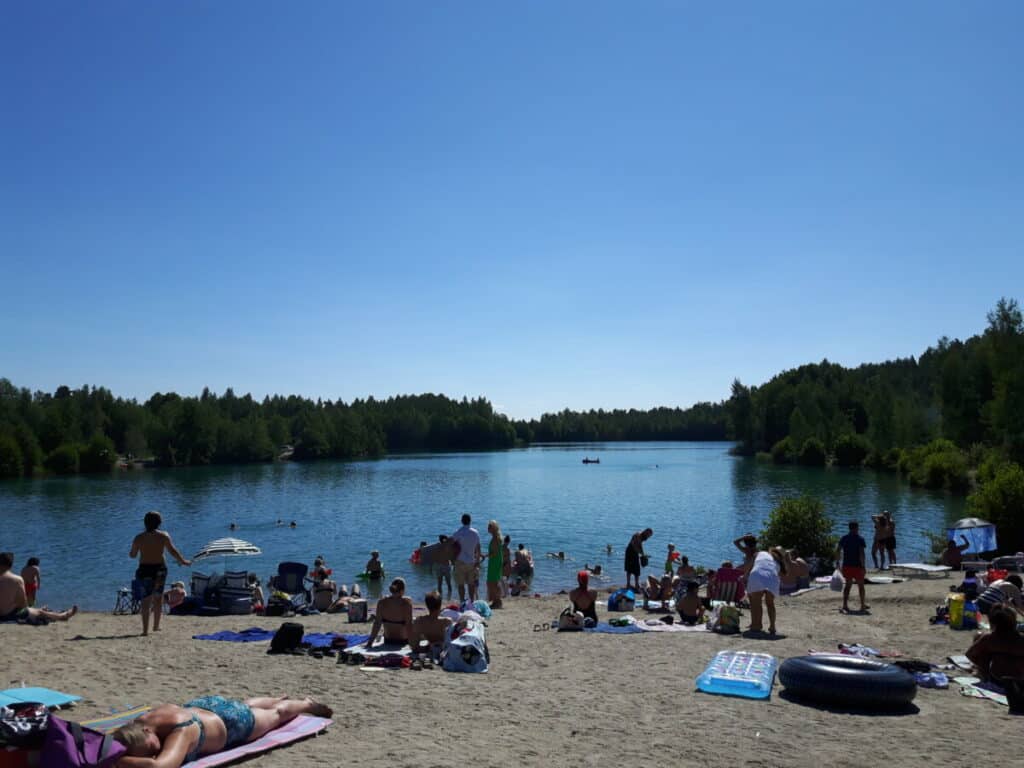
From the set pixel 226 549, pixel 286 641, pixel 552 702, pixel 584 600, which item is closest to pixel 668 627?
pixel 584 600

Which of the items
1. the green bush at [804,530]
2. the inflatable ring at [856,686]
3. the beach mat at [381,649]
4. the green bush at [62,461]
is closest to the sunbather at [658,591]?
the green bush at [804,530]

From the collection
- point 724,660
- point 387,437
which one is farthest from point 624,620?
point 387,437

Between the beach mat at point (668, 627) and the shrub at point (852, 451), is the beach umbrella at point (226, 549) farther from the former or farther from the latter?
A: the shrub at point (852, 451)

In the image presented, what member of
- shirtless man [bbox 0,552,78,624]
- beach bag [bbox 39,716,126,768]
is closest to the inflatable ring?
beach bag [bbox 39,716,126,768]

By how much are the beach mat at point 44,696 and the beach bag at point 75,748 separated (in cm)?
255

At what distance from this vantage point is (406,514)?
42000 millimetres

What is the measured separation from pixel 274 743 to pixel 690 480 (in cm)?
6147

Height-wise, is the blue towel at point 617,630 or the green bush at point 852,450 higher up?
the green bush at point 852,450

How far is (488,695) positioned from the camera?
7988 millimetres

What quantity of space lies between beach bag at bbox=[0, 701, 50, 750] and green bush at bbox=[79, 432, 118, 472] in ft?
316

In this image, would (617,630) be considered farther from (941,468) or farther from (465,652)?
(941,468)

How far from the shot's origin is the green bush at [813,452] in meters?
82.6

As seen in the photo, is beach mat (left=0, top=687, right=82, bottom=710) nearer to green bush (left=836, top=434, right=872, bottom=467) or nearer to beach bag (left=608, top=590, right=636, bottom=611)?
beach bag (left=608, top=590, right=636, bottom=611)

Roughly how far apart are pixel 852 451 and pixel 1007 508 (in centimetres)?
6109
